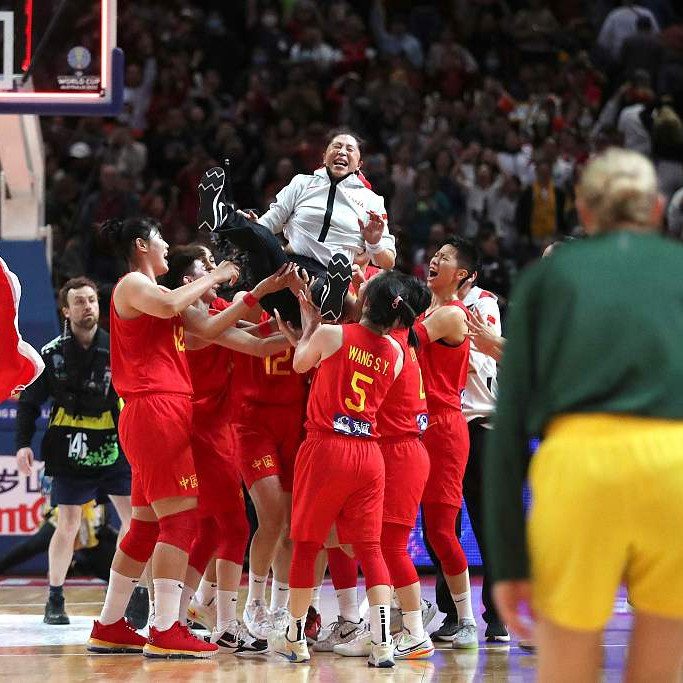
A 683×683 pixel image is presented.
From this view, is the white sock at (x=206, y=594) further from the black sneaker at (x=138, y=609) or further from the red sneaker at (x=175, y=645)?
the red sneaker at (x=175, y=645)

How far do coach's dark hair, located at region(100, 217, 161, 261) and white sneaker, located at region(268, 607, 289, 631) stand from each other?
215 cm

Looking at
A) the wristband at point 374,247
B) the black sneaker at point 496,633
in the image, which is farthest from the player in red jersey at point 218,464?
the black sneaker at point 496,633

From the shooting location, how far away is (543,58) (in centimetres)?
1691

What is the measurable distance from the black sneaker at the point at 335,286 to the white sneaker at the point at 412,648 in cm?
176

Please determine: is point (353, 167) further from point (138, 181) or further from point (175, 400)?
point (138, 181)

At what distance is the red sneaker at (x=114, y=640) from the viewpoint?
6516 millimetres

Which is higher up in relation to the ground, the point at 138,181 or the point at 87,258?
the point at 138,181

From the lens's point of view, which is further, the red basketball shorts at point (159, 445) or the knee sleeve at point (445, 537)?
the knee sleeve at point (445, 537)

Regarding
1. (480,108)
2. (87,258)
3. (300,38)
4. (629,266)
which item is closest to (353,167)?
(629,266)

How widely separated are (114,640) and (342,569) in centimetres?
131

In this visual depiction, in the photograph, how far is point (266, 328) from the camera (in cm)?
696

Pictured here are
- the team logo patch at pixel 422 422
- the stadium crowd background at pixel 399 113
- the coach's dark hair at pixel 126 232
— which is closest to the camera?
the coach's dark hair at pixel 126 232

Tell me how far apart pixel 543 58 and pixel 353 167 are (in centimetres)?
1074

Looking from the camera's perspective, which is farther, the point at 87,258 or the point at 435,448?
the point at 87,258
